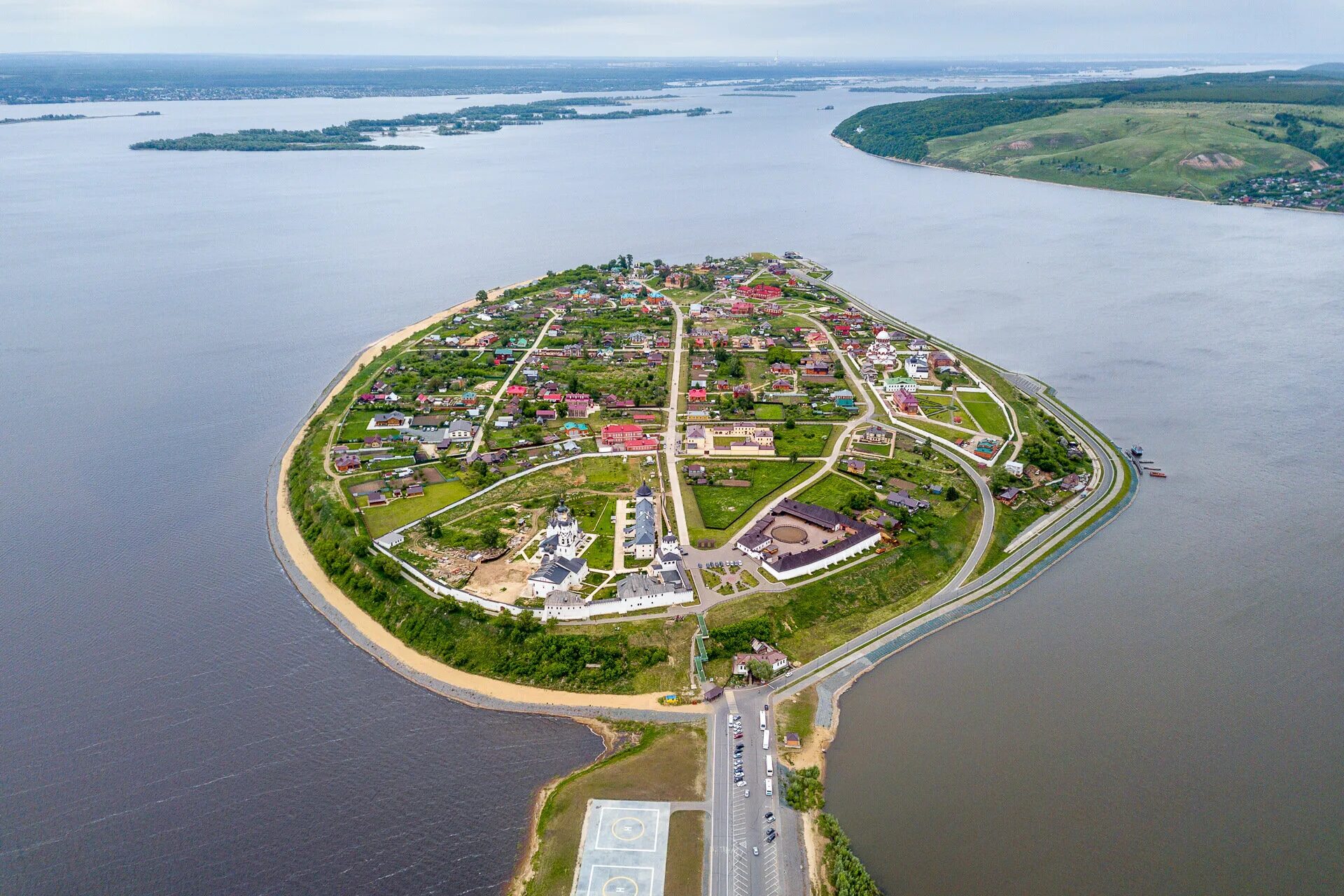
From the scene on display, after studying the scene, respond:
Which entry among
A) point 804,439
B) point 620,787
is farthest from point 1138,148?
point 620,787

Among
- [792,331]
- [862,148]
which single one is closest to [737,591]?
[792,331]

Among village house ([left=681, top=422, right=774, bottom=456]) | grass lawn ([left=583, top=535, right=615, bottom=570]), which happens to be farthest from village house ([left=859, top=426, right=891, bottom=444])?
grass lawn ([left=583, top=535, right=615, bottom=570])

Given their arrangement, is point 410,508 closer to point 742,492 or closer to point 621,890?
point 742,492

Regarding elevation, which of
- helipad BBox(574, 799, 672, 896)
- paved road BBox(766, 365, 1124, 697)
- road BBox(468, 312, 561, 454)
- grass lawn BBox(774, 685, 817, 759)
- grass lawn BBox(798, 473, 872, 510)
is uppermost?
road BBox(468, 312, 561, 454)

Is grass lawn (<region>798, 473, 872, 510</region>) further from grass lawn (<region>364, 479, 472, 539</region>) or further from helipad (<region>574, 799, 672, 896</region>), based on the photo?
helipad (<region>574, 799, 672, 896</region>)

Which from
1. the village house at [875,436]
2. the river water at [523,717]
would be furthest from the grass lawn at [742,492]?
the river water at [523,717]

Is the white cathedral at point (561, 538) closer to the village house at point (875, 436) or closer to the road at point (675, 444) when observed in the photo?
the road at point (675, 444)
